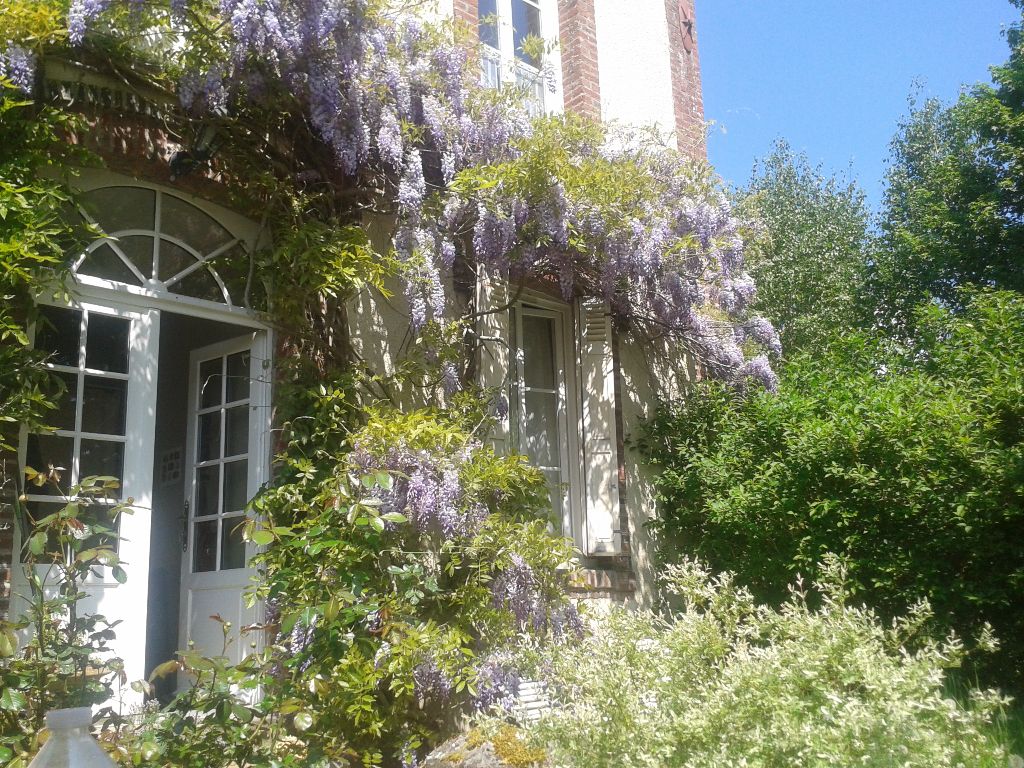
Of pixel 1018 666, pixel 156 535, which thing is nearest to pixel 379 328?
pixel 156 535

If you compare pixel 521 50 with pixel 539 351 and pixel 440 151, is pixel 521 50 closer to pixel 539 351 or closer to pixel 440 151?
pixel 440 151

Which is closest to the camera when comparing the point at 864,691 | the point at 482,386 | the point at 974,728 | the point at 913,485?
the point at 974,728

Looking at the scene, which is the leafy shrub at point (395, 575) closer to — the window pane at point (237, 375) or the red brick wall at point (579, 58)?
the window pane at point (237, 375)

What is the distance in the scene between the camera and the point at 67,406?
4629 millimetres

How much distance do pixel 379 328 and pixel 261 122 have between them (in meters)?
1.36

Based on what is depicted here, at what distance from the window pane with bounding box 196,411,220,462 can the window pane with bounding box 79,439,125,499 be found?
2.50 feet

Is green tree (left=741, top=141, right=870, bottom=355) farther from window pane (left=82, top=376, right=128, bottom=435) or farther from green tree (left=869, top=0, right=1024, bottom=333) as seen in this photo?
window pane (left=82, top=376, right=128, bottom=435)

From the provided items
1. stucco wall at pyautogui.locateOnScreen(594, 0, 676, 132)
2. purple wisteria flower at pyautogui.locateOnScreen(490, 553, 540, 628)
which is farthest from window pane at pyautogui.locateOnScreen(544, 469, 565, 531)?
stucco wall at pyautogui.locateOnScreen(594, 0, 676, 132)

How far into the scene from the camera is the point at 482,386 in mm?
6000

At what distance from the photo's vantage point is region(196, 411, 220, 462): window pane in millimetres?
5488

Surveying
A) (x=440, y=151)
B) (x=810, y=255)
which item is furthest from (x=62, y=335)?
(x=810, y=255)

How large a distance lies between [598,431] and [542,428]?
410mm

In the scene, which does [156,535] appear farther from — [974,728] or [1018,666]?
[1018,666]

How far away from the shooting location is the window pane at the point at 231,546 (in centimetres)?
519
